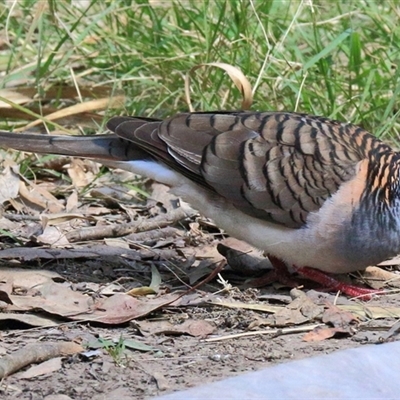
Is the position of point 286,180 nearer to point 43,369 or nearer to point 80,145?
point 80,145

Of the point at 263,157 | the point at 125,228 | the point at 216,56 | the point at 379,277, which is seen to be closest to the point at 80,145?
the point at 125,228

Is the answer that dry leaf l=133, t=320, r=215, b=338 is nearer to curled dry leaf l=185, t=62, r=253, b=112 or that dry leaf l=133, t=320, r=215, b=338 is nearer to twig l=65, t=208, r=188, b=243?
twig l=65, t=208, r=188, b=243

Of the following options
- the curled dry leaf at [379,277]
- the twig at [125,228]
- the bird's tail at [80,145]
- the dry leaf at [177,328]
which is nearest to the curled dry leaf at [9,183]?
the twig at [125,228]

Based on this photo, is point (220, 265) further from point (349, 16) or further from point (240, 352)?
point (349, 16)

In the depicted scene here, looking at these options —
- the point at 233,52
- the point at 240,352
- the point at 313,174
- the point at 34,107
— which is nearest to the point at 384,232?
the point at 313,174

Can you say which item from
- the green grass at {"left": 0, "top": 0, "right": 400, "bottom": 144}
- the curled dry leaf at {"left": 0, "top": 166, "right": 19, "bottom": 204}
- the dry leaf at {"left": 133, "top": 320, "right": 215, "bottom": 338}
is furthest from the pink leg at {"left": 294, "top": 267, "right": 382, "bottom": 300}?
the curled dry leaf at {"left": 0, "top": 166, "right": 19, "bottom": 204}
